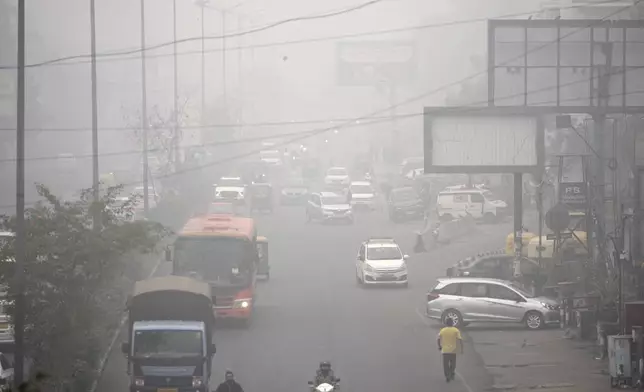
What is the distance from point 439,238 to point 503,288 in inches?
931

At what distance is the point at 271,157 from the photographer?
4149 inches

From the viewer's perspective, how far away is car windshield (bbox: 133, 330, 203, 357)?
906 inches

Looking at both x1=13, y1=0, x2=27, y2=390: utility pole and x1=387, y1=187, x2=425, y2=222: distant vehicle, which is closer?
x1=13, y1=0, x2=27, y2=390: utility pole

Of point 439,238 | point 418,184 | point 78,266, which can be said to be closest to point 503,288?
point 78,266

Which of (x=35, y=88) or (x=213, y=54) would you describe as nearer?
(x=35, y=88)

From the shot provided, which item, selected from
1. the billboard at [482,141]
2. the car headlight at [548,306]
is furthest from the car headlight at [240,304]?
the billboard at [482,141]

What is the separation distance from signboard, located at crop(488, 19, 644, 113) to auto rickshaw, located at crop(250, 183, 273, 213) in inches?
1225

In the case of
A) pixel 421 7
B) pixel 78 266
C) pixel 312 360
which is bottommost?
pixel 312 360

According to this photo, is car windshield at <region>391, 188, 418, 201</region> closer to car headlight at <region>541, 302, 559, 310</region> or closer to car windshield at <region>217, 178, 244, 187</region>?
car windshield at <region>217, 178, 244, 187</region>

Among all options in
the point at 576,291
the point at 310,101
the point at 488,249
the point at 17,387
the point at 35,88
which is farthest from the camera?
the point at 310,101

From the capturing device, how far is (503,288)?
32.8 meters

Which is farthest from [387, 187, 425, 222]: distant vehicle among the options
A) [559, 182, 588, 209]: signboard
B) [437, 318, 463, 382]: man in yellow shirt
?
[437, 318, 463, 382]: man in yellow shirt

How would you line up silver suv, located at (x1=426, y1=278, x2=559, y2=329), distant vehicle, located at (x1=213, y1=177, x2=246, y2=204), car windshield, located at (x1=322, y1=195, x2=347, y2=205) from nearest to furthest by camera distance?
silver suv, located at (x1=426, y1=278, x2=559, y2=329) < car windshield, located at (x1=322, y1=195, x2=347, y2=205) < distant vehicle, located at (x1=213, y1=177, x2=246, y2=204)

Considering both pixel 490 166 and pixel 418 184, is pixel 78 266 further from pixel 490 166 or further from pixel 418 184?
pixel 418 184
